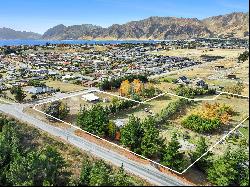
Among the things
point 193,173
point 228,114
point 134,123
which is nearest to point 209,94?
point 228,114

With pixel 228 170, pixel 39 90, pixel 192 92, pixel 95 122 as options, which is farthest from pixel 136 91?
pixel 228 170

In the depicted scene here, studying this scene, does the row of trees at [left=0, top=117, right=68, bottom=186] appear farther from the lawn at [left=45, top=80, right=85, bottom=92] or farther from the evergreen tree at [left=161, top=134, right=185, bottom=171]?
the lawn at [left=45, top=80, right=85, bottom=92]

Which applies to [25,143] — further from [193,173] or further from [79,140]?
[193,173]

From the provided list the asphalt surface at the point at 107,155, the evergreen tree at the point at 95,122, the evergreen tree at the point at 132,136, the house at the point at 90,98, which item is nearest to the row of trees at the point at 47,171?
the asphalt surface at the point at 107,155

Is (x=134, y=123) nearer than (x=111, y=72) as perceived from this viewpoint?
Yes

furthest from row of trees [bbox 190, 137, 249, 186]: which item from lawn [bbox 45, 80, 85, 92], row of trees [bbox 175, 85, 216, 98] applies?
lawn [bbox 45, 80, 85, 92]

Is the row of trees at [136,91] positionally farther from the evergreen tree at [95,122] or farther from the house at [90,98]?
the evergreen tree at [95,122]

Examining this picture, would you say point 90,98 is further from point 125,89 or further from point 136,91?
point 136,91
